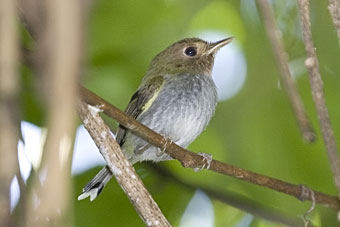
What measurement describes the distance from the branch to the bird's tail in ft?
4.98

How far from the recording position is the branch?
104 inches

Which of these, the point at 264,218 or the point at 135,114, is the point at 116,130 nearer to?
the point at 135,114

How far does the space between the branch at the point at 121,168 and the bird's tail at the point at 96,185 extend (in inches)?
59.8

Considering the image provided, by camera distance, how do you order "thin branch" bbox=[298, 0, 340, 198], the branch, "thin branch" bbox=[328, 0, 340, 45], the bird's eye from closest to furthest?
1. "thin branch" bbox=[298, 0, 340, 198]
2. "thin branch" bbox=[328, 0, 340, 45]
3. the branch
4. the bird's eye

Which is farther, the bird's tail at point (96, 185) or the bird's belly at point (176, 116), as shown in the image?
the bird's belly at point (176, 116)

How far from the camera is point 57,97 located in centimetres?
60

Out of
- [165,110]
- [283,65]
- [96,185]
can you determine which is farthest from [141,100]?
[283,65]


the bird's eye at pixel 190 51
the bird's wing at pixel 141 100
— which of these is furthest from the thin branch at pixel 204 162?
the bird's eye at pixel 190 51

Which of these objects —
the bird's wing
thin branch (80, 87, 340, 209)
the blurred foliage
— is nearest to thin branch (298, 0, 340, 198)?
thin branch (80, 87, 340, 209)

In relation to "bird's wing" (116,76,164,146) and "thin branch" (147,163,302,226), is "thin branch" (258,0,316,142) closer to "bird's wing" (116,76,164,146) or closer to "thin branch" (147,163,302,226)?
"thin branch" (147,163,302,226)

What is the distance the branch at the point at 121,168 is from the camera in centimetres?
263

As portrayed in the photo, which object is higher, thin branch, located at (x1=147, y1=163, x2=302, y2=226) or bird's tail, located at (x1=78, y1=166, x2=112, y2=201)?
thin branch, located at (x1=147, y1=163, x2=302, y2=226)

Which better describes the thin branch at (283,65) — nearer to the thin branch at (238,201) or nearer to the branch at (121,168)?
the branch at (121,168)

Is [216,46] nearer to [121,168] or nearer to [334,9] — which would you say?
[121,168]
